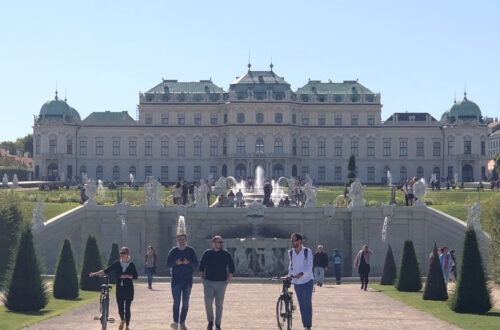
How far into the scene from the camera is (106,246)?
41969 millimetres

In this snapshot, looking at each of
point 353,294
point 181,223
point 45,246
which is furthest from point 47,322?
point 181,223

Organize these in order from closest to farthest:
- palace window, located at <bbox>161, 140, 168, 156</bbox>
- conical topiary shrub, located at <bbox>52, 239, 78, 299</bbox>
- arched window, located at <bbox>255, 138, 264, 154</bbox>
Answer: conical topiary shrub, located at <bbox>52, 239, 78, 299</bbox>
arched window, located at <bbox>255, 138, 264, 154</bbox>
palace window, located at <bbox>161, 140, 168, 156</bbox>

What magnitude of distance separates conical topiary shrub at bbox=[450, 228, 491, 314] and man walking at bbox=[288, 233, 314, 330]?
5.37 meters

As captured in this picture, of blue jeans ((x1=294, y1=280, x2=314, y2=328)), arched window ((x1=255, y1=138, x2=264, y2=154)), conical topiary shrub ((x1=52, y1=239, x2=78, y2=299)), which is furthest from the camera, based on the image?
arched window ((x1=255, y1=138, x2=264, y2=154))

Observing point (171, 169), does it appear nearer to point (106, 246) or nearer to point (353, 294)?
point (106, 246)

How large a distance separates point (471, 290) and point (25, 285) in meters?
9.85

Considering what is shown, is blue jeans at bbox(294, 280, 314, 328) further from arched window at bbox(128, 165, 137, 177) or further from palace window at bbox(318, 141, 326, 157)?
arched window at bbox(128, 165, 137, 177)

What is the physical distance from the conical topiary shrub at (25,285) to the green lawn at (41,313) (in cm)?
23

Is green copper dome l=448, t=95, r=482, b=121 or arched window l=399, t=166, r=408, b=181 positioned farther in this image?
arched window l=399, t=166, r=408, b=181

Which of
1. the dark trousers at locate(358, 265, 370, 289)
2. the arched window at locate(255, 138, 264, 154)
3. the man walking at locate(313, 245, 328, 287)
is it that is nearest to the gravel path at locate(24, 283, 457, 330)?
the dark trousers at locate(358, 265, 370, 289)

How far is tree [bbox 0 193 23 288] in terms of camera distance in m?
30.3

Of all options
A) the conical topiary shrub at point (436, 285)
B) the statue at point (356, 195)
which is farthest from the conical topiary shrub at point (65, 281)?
the statue at point (356, 195)

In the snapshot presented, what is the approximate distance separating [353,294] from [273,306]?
4.67 m

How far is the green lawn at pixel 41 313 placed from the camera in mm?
18939
